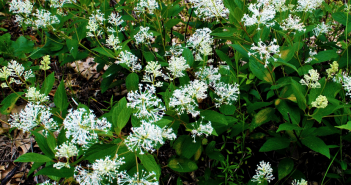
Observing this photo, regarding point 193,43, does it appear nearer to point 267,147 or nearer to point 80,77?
point 267,147

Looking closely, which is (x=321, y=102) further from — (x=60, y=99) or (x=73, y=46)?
(x=73, y=46)

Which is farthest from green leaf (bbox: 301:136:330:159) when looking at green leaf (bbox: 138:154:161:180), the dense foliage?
green leaf (bbox: 138:154:161:180)

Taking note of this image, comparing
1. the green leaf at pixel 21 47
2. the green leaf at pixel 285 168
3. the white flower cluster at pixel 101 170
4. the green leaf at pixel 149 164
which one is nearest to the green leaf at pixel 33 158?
the white flower cluster at pixel 101 170

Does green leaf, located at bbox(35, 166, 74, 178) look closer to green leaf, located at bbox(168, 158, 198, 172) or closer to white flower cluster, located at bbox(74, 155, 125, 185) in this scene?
white flower cluster, located at bbox(74, 155, 125, 185)

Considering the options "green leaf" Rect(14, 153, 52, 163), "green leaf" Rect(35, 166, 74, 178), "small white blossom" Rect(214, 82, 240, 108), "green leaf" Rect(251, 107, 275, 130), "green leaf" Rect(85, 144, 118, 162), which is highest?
"small white blossom" Rect(214, 82, 240, 108)

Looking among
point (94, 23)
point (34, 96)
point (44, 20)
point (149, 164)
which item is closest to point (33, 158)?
point (34, 96)

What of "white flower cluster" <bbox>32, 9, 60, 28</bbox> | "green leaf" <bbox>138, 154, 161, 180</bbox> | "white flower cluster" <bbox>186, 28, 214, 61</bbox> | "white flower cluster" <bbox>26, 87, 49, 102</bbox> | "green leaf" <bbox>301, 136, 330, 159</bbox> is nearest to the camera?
"green leaf" <bbox>138, 154, 161, 180</bbox>
